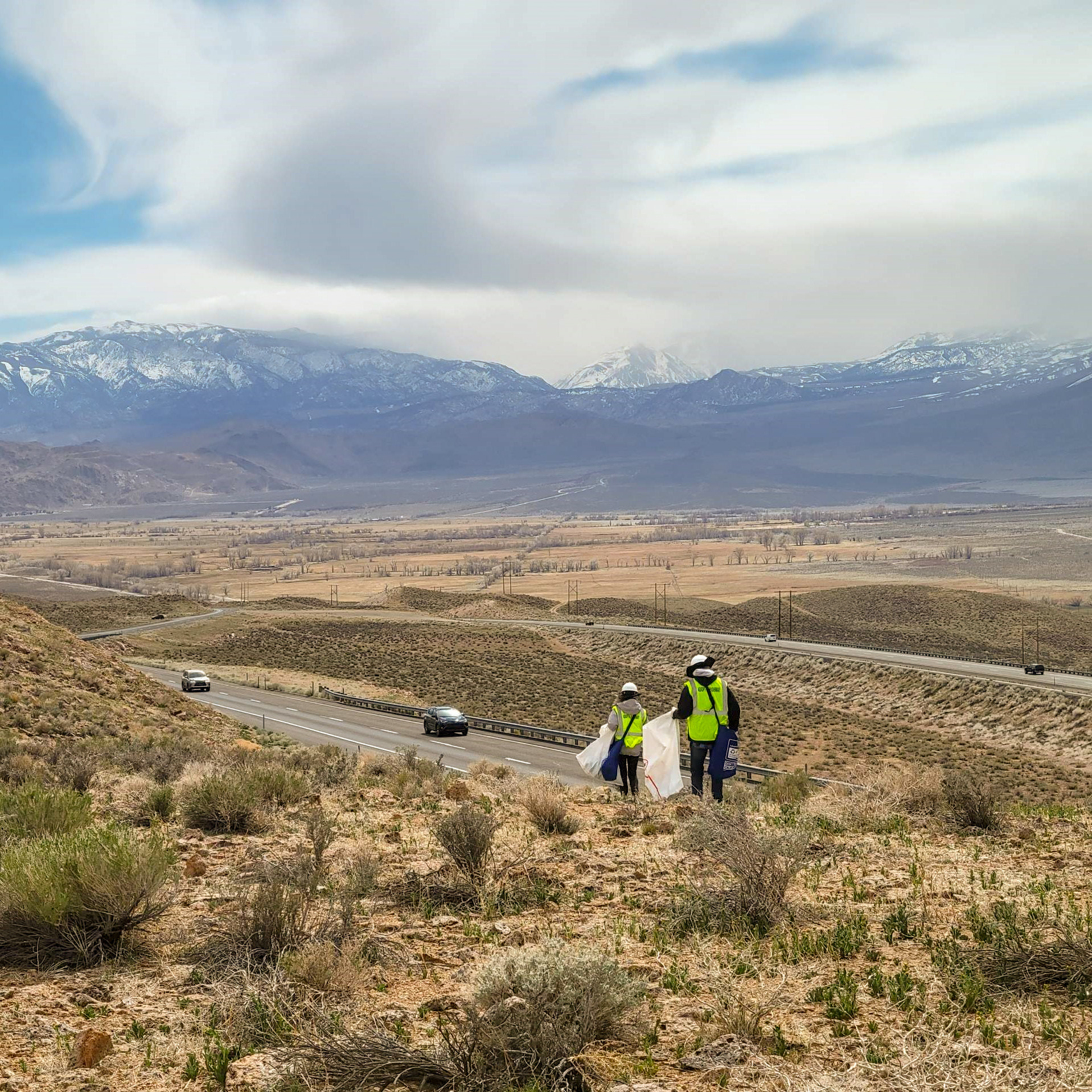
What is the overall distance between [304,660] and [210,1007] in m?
69.5

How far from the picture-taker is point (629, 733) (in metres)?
16.9

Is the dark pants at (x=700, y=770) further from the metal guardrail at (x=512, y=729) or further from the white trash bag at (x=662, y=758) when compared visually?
the metal guardrail at (x=512, y=729)

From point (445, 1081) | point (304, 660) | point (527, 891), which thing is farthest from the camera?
point (304, 660)

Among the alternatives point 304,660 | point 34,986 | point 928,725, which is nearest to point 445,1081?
point 34,986

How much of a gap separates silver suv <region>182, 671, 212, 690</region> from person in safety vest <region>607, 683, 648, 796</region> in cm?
4182

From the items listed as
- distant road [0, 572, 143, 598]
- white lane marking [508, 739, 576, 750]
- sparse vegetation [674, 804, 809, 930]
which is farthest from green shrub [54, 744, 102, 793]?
distant road [0, 572, 143, 598]

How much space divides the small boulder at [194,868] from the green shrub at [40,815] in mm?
1117

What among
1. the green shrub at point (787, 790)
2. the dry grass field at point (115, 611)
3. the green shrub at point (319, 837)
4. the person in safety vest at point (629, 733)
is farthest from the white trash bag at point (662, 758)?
the dry grass field at point (115, 611)

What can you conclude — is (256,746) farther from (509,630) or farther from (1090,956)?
(509,630)

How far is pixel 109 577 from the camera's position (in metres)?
178

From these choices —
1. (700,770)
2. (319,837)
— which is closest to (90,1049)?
(319,837)

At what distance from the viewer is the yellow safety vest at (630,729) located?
16.8m

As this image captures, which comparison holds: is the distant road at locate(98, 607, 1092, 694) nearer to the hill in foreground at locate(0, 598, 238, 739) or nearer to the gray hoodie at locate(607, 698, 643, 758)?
the hill in foreground at locate(0, 598, 238, 739)

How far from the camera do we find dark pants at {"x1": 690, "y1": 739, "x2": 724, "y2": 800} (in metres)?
14.2
